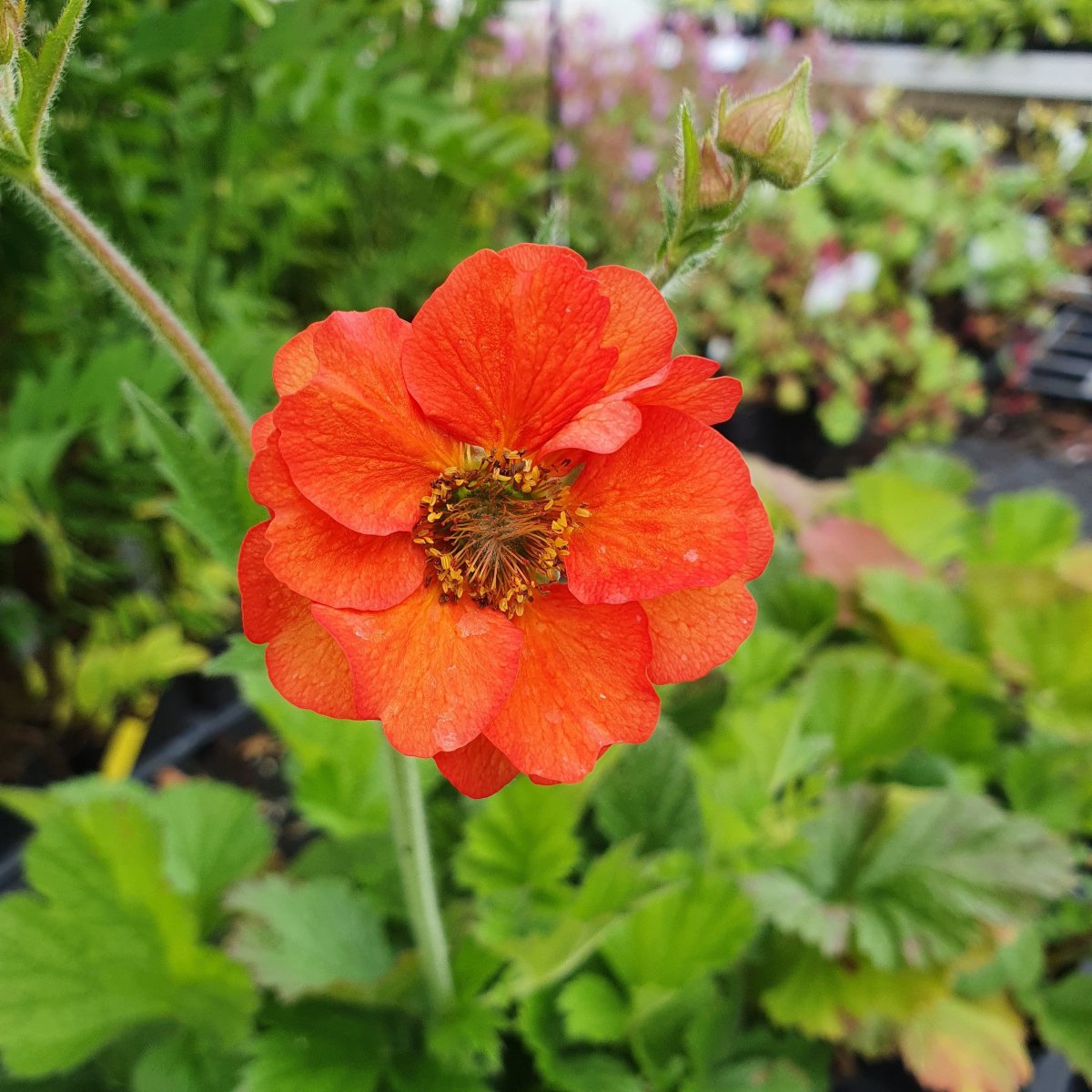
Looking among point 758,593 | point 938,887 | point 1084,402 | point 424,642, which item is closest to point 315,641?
point 424,642

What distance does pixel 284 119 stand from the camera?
100 cm

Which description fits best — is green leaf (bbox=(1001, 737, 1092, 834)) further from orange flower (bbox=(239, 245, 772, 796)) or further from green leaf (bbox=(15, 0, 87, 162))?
green leaf (bbox=(15, 0, 87, 162))

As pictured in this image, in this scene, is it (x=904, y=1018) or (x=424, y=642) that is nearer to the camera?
(x=424, y=642)

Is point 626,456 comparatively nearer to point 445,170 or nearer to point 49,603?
point 445,170

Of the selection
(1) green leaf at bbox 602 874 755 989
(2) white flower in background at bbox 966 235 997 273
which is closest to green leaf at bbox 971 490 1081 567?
(1) green leaf at bbox 602 874 755 989

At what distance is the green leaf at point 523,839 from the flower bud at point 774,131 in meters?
0.41

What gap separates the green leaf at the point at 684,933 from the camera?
0.57 meters

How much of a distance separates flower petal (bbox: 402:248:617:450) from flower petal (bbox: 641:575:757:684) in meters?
0.08

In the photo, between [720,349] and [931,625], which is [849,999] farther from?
[720,349]

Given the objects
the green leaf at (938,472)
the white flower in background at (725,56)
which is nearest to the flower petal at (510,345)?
the green leaf at (938,472)

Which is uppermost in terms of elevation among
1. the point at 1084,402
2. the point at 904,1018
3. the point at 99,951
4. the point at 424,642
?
the point at 424,642

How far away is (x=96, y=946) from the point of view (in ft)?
1.87

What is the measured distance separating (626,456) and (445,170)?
2.80ft

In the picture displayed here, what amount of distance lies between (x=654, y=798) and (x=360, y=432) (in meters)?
0.47
